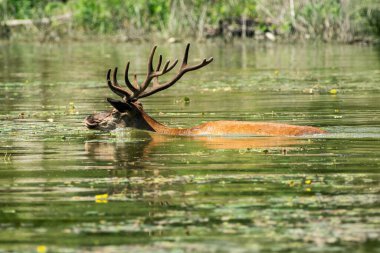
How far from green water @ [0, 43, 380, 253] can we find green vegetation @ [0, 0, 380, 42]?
19103 mm

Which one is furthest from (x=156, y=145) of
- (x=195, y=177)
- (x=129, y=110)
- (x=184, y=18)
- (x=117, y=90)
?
(x=184, y=18)

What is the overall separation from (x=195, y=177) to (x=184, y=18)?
130 ft

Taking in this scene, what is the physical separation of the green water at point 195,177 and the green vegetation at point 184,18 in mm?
19103

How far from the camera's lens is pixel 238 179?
10.4 meters

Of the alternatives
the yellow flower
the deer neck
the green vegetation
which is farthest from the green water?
the green vegetation

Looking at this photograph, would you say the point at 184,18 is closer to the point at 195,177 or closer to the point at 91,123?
the point at 91,123

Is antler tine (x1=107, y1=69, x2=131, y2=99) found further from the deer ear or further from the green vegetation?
the green vegetation

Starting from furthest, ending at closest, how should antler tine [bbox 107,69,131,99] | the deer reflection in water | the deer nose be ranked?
the deer nose < antler tine [bbox 107,69,131,99] < the deer reflection in water

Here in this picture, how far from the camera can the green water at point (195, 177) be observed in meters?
7.98

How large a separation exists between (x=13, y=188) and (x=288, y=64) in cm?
2143

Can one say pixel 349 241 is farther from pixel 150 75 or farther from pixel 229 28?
pixel 229 28

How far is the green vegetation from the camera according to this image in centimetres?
4234

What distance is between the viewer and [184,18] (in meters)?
49.9

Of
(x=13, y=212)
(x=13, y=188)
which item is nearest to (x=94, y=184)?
(x=13, y=188)
